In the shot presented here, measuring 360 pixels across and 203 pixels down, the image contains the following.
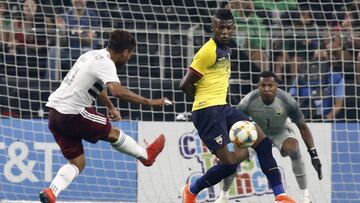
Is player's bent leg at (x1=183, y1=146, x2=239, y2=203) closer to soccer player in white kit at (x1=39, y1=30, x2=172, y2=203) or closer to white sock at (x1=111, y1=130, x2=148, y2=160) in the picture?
white sock at (x1=111, y1=130, x2=148, y2=160)

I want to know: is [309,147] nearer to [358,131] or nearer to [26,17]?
[358,131]

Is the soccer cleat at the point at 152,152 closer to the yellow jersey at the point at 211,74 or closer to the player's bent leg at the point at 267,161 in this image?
the yellow jersey at the point at 211,74

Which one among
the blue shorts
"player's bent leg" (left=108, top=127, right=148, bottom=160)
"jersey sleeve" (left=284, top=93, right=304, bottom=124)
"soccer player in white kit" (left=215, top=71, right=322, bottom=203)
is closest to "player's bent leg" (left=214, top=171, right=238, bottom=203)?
"soccer player in white kit" (left=215, top=71, right=322, bottom=203)

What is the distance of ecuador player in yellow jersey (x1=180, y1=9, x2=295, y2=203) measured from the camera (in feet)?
33.1

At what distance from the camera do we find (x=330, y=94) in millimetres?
13391

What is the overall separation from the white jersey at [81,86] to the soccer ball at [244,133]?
136 cm

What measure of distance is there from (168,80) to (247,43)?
3.64ft

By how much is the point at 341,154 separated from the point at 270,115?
4.95 feet

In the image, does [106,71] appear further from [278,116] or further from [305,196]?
[305,196]

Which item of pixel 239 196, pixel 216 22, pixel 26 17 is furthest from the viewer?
pixel 26 17

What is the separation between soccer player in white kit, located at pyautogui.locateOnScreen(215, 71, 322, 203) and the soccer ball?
1.50 m

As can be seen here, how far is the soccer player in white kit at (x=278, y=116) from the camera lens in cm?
1160

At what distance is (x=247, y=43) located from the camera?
→ 1373 centimetres

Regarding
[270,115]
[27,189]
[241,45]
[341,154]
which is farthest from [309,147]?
[27,189]
